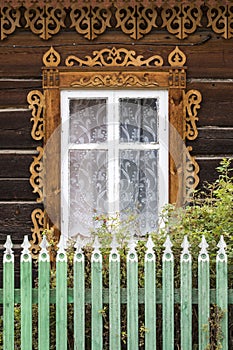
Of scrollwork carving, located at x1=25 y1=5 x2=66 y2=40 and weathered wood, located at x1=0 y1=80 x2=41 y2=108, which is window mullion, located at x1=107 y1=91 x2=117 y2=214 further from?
scrollwork carving, located at x1=25 y1=5 x2=66 y2=40

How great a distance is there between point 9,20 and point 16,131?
1.06 metres

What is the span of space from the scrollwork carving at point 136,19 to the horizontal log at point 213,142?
1.08 m

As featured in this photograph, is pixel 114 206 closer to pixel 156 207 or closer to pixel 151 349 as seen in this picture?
pixel 156 207

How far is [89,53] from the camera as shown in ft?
32.1

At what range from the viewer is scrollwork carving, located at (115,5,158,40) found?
32.0 feet

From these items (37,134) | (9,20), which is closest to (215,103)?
(37,134)

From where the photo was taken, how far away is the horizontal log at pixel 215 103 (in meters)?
9.77

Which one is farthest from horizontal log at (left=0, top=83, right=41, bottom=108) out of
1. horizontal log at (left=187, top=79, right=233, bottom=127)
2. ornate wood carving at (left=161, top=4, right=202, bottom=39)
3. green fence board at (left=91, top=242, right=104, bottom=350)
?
green fence board at (left=91, top=242, right=104, bottom=350)

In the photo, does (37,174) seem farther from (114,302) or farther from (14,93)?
(114,302)

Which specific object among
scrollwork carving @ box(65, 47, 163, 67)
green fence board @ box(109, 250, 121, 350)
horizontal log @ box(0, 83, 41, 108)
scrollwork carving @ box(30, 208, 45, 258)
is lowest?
green fence board @ box(109, 250, 121, 350)

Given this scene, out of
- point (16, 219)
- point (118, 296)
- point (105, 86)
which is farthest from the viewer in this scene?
point (16, 219)

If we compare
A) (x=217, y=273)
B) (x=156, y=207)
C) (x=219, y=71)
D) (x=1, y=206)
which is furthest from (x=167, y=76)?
(x=217, y=273)

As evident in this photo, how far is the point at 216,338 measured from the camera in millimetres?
7223

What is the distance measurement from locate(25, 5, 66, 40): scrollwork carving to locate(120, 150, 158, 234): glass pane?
133 cm
